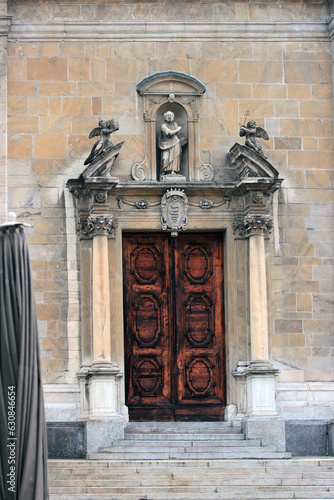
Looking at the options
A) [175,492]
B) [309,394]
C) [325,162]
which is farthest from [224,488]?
[325,162]

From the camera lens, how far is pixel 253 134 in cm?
1667

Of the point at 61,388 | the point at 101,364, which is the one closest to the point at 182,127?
the point at 101,364

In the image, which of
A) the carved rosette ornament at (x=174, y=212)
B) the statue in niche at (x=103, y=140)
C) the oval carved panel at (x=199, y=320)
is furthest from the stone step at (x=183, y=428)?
the statue in niche at (x=103, y=140)

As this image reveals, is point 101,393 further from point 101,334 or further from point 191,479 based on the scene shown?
point 191,479

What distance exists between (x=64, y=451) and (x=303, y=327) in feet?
13.0

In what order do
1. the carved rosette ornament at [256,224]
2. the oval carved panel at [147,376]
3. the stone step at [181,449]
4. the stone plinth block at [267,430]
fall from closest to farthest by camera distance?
the stone step at [181,449]
the stone plinth block at [267,430]
the carved rosette ornament at [256,224]
the oval carved panel at [147,376]

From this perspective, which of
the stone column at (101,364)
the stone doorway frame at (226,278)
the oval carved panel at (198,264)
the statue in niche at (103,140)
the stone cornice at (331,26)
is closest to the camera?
the stone column at (101,364)

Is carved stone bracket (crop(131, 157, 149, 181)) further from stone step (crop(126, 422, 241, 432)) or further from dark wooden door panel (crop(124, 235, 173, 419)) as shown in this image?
stone step (crop(126, 422, 241, 432))

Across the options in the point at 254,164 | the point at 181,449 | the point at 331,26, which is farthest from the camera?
the point at 331,26

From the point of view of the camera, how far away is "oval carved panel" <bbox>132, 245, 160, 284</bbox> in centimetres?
1691

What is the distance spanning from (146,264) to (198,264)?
0.79 metres

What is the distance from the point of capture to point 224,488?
1400cm

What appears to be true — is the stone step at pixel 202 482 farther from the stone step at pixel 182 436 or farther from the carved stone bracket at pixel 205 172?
the carved stone bracket at pixel 205 172

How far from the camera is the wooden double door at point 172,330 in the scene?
16.8m
